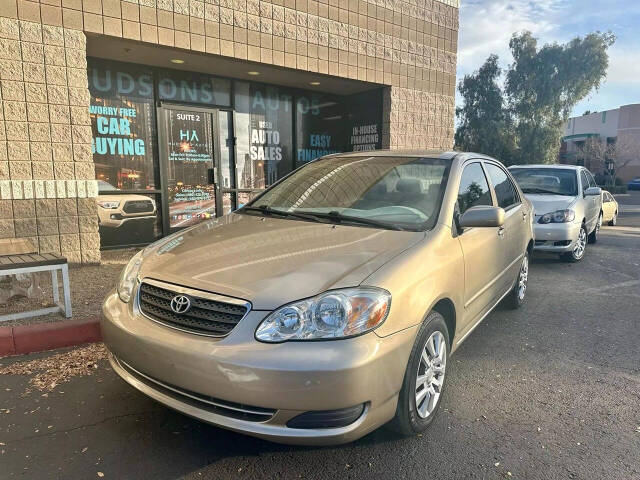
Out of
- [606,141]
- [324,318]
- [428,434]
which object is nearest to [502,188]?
[428,434]

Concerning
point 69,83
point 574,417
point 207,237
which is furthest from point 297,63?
point 574,417

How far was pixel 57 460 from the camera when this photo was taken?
2408mm

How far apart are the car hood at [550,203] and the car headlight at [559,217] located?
7cm

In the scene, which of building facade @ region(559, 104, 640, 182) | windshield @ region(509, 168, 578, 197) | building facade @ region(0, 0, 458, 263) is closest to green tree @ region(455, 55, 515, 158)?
building facade @ region(559, 104, 640, 182)

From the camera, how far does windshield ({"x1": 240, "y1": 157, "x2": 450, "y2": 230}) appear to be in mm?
3225

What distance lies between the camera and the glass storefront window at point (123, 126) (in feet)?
24.8

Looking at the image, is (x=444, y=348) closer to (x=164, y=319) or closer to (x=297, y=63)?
(x=164, y=319)

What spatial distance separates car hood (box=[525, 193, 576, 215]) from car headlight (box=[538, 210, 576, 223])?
69 millimetres

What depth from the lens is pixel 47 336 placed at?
3.79 m

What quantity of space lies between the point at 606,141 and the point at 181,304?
197 ft

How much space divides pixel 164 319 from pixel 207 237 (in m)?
0.84

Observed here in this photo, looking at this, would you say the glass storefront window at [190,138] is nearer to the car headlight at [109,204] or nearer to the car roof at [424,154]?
the car headlight at [109,204]

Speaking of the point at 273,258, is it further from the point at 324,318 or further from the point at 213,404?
the point at 213,404

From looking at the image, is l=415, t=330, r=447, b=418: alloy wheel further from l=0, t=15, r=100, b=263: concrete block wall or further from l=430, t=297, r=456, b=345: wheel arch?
l=0, t=15, r=100, b=263: concrete block wall
